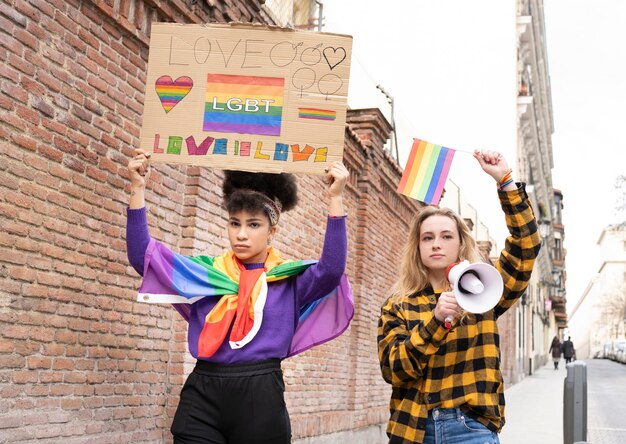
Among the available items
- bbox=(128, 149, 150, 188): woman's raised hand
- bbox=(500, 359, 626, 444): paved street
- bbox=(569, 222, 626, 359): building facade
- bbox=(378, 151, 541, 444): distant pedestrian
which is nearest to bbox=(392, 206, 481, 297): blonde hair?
bbox=(378, 151, 541, 444): distant pedestrian

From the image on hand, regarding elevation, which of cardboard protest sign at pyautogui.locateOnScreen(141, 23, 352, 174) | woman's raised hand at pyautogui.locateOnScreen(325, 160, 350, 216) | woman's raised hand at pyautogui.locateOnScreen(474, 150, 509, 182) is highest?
cardboard protest sign at pyautogui.locateOnScreen(141, 23, 352, 174)

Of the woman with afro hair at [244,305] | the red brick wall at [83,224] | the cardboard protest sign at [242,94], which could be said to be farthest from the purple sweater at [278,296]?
the red brick wall at [83,224]

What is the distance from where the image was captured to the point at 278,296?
348cm

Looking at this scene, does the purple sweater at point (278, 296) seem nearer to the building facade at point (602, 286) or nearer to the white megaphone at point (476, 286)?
the white megaphone at point (476, 286)

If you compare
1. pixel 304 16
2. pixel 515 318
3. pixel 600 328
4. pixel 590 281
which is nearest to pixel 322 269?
pixel 304 16

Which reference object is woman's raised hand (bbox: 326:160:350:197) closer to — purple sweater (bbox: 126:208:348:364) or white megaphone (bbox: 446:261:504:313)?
purple sweater (bbox: 126:208:348:364)

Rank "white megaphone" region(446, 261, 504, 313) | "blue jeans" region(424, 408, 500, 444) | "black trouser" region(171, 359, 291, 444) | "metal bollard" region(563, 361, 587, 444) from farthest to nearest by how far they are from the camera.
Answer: "metal bollard" region(563, 361, 587, 444), "black trouser" region(171, 359, 291, 444), "blue jeans" region(424, 408, 500, 444), "white megaphone" region(446, 261, 504, 313)

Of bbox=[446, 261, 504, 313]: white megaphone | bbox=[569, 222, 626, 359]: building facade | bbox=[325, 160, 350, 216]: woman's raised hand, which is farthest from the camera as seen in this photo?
bbox=[569, 222, 626, 359]: building facade

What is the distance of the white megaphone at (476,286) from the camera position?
2.85m

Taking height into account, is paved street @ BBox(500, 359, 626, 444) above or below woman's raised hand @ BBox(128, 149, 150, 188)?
below

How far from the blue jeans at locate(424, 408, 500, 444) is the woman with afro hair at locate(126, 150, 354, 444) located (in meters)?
0.63

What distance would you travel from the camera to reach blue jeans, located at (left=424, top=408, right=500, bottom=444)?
3027 mm

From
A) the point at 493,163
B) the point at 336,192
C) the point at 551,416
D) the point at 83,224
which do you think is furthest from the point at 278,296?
the point at 551,416

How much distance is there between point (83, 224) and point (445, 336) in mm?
2731
